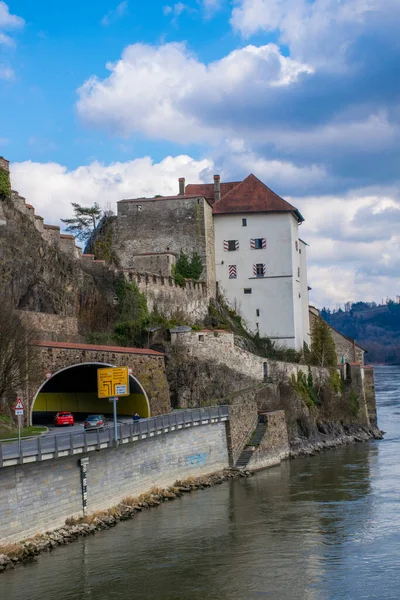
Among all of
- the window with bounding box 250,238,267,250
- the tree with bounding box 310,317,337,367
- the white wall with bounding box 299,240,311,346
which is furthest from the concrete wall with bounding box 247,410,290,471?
the white wall with bounding box 299,240,311,346

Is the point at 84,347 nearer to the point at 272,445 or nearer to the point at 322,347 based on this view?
the point at 272,445

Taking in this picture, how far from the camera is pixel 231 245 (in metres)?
66.9

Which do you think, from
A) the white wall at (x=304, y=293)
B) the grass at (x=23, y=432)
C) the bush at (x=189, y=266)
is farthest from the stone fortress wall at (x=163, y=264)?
the grass at (x=23, y=432)

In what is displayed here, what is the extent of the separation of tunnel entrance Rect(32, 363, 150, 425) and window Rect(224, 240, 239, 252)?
20.0 meters

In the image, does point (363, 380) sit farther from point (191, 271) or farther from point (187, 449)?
point (187, 449)

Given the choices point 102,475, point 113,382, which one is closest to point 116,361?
point 113,382

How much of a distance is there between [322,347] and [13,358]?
3822cm

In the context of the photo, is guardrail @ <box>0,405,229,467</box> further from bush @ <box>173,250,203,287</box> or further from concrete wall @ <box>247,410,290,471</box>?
bush @ <box>173,250,203,287</box>

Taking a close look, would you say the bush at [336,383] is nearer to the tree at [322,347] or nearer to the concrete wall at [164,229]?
the tree at [322,347]

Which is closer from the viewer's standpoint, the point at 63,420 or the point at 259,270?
the point at 63,420

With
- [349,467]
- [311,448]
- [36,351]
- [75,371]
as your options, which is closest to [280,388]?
[311,448]

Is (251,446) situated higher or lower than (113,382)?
lower

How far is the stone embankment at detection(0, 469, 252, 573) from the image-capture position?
86.0ft

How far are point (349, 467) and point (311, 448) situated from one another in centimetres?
682
